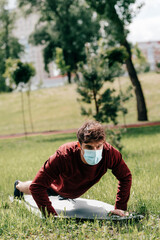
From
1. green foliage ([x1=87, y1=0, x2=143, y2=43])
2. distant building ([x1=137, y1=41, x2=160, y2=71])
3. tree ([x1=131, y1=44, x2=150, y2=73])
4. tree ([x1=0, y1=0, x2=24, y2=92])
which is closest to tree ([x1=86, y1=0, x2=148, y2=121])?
green foliage ([x1=87, y1=0, x2=143, y2=43])

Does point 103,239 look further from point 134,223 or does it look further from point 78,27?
point 78,27

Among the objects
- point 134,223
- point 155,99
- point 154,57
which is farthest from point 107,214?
point 154,57

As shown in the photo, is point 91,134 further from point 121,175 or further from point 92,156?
point 121,175

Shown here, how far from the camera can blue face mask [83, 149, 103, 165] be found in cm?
335

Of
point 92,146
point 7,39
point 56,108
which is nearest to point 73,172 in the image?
point 92,146

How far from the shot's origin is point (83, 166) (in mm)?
3611

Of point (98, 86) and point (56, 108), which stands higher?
point (98, 86)

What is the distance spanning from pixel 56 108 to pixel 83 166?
2835 centimetres

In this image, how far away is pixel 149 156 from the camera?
26.1ft

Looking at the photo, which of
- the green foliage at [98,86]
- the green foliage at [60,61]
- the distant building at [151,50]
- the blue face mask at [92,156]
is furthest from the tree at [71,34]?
the distant building at [151,50]

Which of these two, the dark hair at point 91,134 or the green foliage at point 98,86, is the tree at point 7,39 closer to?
the green foliage at point 98,86

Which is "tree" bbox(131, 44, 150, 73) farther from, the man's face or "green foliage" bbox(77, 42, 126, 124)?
the man's face

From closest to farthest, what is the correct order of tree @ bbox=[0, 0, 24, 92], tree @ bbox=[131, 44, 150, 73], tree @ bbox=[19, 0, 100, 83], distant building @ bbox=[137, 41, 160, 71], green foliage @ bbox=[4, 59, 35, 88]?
green foliage @ bbox=[4, 59, 35, 88] < tree @ bbox=[19, 0, 100, 83] < tree @ bbox=[0, 0, 24, 92] < tree @ bbox=[131, 44, 150, 73] < distant building @ bbox=[137, 41, 160, 71]

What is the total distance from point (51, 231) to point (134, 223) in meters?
0.90
